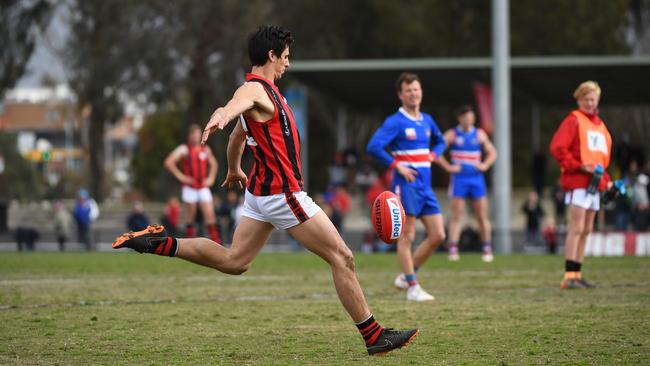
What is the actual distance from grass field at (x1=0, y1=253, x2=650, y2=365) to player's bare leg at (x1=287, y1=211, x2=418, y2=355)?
0.42 ft

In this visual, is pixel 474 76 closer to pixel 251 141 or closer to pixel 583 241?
pixel 583 241

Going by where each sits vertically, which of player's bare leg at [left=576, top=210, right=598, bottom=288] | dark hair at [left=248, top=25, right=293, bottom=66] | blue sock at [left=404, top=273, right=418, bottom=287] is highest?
dark hair at [left=248, top=25, right=293, bottom=66]

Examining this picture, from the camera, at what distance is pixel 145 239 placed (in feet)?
26.7

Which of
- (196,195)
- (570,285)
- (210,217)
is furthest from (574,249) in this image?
(196,195)

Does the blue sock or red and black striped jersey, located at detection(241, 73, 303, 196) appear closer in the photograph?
red and black striped jersey, located at detection(241, 73, 303, 196)

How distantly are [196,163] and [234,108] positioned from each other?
1405 centimetres

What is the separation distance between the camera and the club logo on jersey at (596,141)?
1282 centimetres

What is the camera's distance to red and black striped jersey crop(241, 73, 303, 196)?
7.80 m

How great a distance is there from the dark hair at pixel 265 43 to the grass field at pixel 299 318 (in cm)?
208

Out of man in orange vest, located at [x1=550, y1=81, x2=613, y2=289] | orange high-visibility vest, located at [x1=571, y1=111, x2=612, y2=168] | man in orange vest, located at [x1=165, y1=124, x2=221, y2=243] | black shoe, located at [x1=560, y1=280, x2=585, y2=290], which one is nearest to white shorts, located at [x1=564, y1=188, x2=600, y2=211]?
man in orange vest, located at [x1=550, y1=81, x2=613, y2=289]

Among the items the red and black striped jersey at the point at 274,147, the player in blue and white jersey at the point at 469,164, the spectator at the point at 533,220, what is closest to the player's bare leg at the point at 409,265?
the red and black striped jersey at the point at 274,147

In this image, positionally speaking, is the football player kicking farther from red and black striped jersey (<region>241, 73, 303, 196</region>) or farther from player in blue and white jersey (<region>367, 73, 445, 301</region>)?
player in blue and white jersey (<region>367, 73, 445, 301</region>)

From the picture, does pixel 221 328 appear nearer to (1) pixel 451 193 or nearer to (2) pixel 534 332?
(2) pixel 534 332

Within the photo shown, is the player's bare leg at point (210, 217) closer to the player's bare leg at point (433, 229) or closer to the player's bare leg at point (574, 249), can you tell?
the player's bare leg at point (433, 229)
